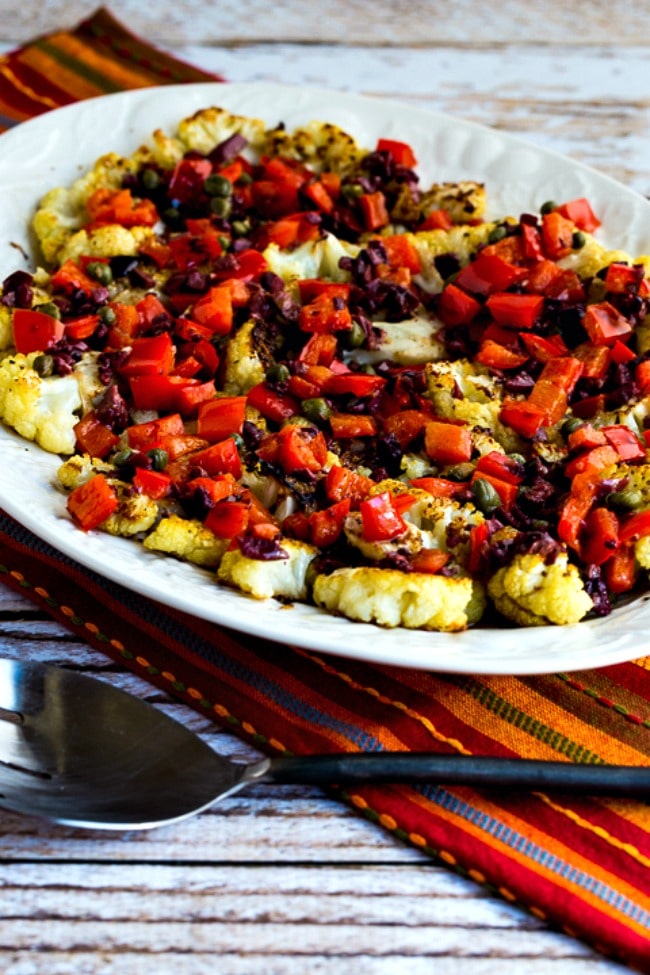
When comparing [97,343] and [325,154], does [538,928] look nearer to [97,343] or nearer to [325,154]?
[97,343]

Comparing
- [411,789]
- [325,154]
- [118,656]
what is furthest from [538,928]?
[325,154]

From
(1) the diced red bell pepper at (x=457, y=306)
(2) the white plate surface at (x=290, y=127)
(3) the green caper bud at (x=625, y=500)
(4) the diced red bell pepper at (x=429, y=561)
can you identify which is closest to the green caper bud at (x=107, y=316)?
(2) the white plate surface at (x=290, y=127)

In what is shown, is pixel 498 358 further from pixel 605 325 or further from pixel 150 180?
pixel 150 180

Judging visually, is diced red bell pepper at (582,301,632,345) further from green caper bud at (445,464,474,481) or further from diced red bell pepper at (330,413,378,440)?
diced red bell pepper at (330,413,378,440)

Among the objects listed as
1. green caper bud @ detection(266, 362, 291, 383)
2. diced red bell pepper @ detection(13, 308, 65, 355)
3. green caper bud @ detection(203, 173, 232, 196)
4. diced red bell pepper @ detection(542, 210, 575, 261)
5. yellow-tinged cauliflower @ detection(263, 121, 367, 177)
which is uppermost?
yellow-tinged cauliflower @ detection(263, 121, 367, 177)

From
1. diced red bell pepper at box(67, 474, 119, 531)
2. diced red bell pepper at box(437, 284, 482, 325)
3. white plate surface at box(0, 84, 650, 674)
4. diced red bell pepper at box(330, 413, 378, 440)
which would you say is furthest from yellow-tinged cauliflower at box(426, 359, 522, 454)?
diced red bell pepper at box(67, 474, 119, 531)

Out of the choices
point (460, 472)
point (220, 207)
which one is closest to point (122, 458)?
point (460, 472)
